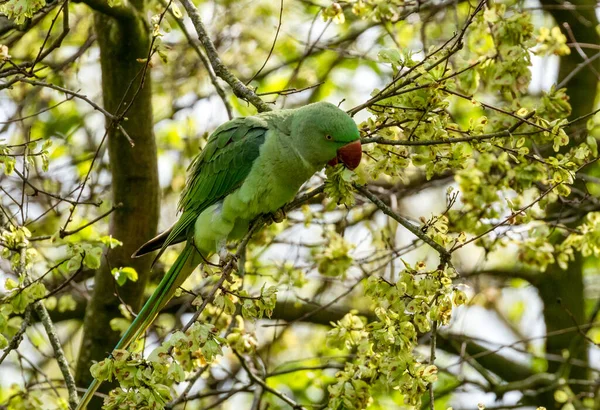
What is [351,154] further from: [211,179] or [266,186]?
[211,179]

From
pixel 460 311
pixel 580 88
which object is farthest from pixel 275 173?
pixel 580 88

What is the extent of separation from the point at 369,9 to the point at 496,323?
5052 mm

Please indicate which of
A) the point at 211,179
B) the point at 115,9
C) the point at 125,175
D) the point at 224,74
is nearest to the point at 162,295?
the point at 211,179

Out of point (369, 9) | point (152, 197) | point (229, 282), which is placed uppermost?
point (369, 9)

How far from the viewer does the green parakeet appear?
367cm

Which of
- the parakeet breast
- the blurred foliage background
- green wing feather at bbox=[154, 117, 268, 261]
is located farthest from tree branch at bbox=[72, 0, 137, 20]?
the parakeet breast

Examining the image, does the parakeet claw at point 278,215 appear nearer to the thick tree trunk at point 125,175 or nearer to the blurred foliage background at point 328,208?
the blurred foliage background at point 328,208

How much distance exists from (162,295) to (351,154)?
1.27m

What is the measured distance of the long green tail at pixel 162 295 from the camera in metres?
3.74

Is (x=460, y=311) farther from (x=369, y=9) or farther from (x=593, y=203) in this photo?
(x=369, y=9)

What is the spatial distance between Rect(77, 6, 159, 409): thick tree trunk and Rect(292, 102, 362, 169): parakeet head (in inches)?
42.7

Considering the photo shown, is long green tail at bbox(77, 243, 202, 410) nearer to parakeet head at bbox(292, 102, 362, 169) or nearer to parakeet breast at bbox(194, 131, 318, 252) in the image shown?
parakeet breast at bbox(194, 131, 318, 252)

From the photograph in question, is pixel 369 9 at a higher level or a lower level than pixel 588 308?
higher

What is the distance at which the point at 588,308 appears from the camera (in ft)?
22.5
